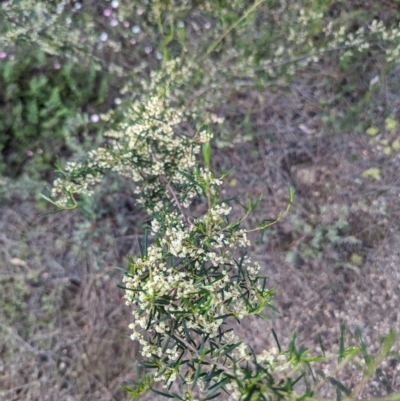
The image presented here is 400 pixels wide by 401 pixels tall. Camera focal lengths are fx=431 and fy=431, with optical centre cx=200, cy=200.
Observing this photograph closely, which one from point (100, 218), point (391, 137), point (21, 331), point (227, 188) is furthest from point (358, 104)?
point (21, 331)

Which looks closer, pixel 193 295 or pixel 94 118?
pixel 193 295

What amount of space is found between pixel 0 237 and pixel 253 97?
1883 mm

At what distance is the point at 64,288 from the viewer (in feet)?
9.02

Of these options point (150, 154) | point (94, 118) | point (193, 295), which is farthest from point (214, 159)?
point (193, 295)

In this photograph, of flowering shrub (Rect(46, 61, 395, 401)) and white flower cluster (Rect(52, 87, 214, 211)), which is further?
white flower cluster (Rect(52, 87, 214, 211))

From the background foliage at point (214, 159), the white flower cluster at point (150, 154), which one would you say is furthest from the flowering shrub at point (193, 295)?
the background foliage at point (214, 159)

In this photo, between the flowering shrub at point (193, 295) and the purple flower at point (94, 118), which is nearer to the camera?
the flowering shrub at point (193, 295)

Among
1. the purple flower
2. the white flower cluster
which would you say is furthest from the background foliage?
the white flower cluster

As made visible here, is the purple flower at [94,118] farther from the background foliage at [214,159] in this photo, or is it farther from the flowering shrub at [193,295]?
the flowering shrub at [193,295]

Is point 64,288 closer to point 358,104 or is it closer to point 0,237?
point 0,237

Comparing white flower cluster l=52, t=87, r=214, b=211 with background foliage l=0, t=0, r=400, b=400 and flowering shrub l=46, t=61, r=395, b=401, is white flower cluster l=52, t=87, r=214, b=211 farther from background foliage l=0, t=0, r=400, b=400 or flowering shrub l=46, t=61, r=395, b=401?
background foliage l=0, t=0, r=400, b=400

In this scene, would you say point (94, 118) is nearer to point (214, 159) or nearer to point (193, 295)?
point (214, 159)

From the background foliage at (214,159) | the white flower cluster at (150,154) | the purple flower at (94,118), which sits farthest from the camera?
the purple flower at (94,118)

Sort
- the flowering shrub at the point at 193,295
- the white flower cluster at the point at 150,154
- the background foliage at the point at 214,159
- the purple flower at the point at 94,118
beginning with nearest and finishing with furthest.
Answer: the flowering shrub at the point at 193,295, the white flower cluster at the point at 150,154, the background foliage at the point at 214,159, the purple flower at the point at 94,118
